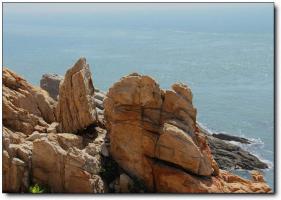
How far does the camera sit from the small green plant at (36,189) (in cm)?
1243

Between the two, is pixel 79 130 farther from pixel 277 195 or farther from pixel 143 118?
pixel 277 195

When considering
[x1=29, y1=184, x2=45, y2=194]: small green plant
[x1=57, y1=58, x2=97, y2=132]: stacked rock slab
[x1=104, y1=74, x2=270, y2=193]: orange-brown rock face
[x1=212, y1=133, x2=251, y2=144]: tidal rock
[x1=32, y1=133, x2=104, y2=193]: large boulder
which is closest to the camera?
[x1=29, y1=184, x2=45, y2=194]: small green plant

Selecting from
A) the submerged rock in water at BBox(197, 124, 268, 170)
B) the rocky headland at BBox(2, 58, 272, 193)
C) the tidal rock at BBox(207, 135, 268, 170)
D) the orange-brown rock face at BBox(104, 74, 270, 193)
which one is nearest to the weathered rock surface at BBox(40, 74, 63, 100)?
the submerged rock in water at BBox(197, 124, 268, 170)

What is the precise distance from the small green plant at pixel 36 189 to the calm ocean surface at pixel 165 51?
300 centimetres

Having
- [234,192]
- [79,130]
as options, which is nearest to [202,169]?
[234,192]

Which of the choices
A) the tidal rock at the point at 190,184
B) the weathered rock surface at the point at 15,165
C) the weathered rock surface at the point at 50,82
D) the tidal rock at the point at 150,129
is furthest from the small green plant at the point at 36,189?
the weathered rock surface at the point at 50,82

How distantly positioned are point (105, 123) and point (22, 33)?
4.05 m

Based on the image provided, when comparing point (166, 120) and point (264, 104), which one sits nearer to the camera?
point (166, 120)

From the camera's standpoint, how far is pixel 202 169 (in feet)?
44.0

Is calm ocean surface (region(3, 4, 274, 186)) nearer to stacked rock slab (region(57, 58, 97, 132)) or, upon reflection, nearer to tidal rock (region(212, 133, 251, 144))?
tidal rock (region(212, 133, 251, 144))

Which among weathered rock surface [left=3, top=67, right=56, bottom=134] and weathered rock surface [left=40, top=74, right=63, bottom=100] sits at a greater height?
weathered rock surface [left=40, top=74, right=63, bottom=100]

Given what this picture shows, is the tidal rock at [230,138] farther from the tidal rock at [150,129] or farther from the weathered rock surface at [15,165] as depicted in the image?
the weathered rock surface at [15,165]

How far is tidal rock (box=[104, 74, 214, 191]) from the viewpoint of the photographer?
1332cm

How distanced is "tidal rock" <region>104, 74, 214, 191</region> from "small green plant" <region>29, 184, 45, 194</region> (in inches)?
73.4
